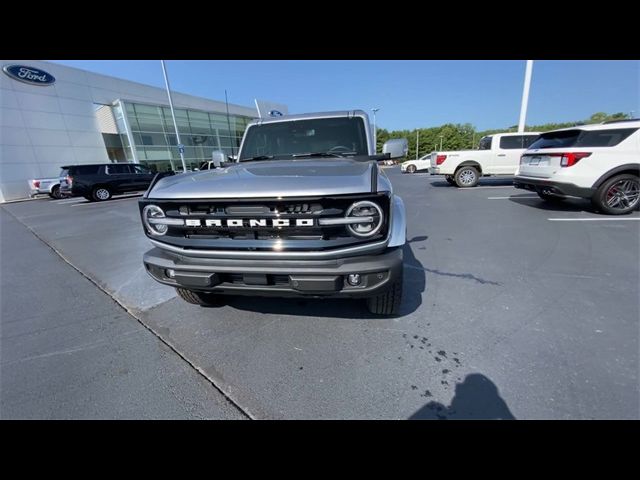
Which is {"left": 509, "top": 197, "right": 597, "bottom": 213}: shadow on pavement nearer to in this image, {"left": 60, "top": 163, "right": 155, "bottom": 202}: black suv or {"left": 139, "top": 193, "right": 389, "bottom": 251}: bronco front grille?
{"left": 139, "top": 193, "right": 389, "bottom": 251}: bronco front grille

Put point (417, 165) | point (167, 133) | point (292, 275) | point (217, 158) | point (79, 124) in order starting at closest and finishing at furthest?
1. point (292, 275)
2. point (217, 158)
3. point (79, 124)
4. point (417, 165)
5. point (167, 133)

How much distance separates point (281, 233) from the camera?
1.81 meters

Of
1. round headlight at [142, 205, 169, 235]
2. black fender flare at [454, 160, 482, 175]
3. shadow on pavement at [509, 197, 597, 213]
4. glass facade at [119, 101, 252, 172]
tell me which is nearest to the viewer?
round headlight at [142, 205, 169, 235]

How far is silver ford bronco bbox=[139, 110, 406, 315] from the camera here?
5.57 feet

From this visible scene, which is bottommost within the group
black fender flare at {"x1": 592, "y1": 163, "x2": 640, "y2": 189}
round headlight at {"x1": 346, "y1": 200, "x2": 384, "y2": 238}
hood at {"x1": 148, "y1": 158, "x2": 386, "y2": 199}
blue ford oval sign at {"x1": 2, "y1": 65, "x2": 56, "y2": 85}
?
black fender flare at {"x1": 592, "y1": 163, "x2": 640, "y2": 189}

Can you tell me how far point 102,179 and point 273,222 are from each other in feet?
53.1

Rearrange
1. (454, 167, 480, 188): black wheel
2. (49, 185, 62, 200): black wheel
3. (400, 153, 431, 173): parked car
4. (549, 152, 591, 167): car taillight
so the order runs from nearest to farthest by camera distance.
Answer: (549, 152, 591, 167): car taillight → (454, 167, 480, 188): black wheel → (49, 185, 62, 200): black wheel → (400, 153, 431, 173): parked car

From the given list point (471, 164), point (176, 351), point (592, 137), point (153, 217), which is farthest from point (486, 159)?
point (176, 351)

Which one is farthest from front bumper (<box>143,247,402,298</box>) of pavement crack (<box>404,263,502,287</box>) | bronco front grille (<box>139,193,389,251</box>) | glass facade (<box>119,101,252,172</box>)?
glass facade (<box>119,101,252,172</box>)

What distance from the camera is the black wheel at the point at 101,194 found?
1327 cm

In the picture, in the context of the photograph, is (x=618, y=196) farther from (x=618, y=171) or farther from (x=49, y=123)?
(x=49, y=123)

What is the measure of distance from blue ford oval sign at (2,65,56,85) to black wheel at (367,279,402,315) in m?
29.8
